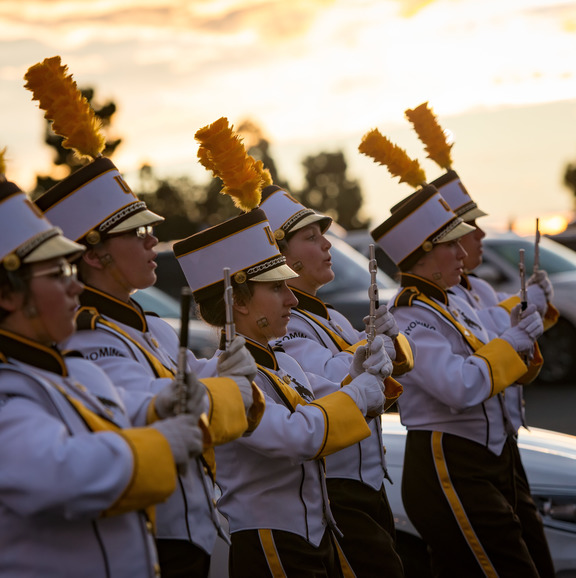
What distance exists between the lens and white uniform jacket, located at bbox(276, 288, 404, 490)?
4043 mm

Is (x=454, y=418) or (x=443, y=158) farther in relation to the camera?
(x=443, y=158)

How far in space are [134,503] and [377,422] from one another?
78.8 inches

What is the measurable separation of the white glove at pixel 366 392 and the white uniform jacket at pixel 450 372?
883 millimetres

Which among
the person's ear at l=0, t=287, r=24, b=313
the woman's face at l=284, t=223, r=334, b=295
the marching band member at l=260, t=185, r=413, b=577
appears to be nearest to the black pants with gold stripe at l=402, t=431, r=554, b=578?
the marching band member at l=260, t=185, r=413, b=577

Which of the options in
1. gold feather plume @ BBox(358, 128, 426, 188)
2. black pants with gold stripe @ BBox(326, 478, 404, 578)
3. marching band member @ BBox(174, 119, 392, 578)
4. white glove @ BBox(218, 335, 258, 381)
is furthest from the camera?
gold feather plume @ BBox(358, 128, 426, 188)

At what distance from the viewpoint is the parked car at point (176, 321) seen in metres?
9.37

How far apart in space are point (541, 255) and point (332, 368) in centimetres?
946

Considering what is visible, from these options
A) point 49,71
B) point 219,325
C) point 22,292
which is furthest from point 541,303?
point 22,292

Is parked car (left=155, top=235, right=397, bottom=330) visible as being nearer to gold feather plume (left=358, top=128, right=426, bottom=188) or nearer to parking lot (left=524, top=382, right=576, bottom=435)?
parking lot (left=524, top=382, right=576, bottom=435)

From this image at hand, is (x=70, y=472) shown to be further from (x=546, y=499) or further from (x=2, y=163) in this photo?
(x=546, y=499)

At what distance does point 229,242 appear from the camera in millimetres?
3580

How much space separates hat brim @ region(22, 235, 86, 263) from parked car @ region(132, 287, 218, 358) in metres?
6.51

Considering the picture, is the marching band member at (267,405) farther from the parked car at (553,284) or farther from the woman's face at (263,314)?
the parked car at (553,284)

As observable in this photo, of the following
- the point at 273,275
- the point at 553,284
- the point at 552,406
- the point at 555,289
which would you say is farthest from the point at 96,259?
the point at 555,289
